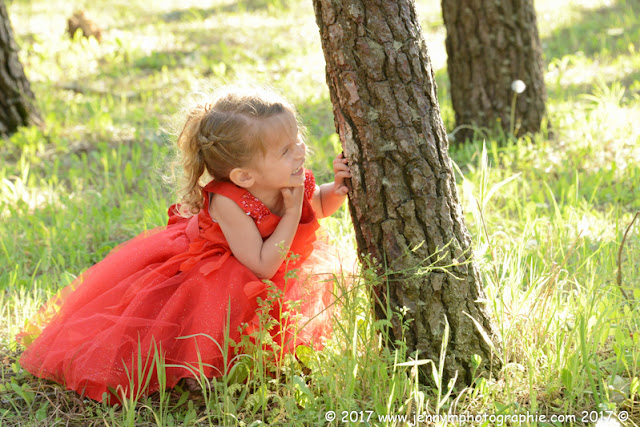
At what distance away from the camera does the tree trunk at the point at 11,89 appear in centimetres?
470

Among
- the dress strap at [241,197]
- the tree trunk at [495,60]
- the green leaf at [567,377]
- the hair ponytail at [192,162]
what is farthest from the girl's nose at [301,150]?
A: the tree trunk at [495,60]

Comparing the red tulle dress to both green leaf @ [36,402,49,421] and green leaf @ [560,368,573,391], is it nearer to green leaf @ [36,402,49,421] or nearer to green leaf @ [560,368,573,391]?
green leaf @ [36,402,49,421]

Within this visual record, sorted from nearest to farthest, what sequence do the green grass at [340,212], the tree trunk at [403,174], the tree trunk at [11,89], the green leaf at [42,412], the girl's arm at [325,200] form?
the tree trunk at [403,174] → the green grass at [340,212] → the green leaf at [42,412] → the girl's arm at [325,200] → the tree trunk at [11,89]

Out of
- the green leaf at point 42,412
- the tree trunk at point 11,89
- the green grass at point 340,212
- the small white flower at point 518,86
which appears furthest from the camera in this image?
the tree trunk at point 11,89

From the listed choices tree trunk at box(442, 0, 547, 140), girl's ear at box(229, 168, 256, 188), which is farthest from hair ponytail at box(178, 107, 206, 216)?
tree trunk at box(442, 0, 547, 140)

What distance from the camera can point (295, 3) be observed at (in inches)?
343

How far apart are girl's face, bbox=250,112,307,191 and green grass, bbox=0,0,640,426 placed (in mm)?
452

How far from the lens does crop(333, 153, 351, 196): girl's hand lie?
1995 millimetres

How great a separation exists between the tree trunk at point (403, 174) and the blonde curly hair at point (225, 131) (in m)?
0.32

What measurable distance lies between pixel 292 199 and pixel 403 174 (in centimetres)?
51

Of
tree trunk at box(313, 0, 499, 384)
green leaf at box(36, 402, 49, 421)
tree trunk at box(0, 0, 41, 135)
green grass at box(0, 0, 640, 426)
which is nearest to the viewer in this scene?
tree trunk at box(313, 0, 499, 384)

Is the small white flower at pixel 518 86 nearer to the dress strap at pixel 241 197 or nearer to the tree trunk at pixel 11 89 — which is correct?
the dress strap at pixel 241 197

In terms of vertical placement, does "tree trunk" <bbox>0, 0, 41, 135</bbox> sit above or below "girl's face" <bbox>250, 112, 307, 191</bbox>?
above

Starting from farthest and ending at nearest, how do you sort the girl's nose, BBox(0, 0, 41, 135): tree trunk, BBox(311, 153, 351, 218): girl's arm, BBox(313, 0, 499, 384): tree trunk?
BBox(0, 0, 41, 135): tree trunk → BBox(311, 153, 351, 218): girl's arm → the girl's nose → BBox(313, 0, 499, 384): tree trunk
